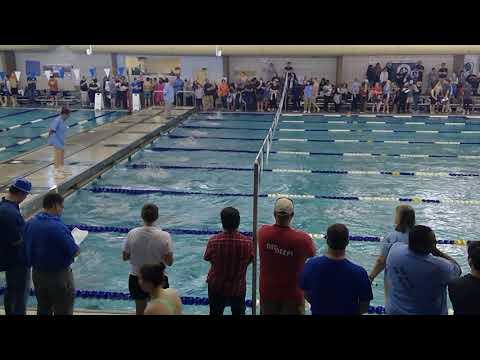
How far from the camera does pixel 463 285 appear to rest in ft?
10.9

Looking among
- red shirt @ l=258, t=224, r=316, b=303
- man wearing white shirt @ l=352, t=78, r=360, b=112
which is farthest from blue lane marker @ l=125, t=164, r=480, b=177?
man wearing white shirt @ l=352, t=78, r=360, b=112

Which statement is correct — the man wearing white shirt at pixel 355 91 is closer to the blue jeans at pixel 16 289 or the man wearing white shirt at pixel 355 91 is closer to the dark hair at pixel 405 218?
the dark hair at pixel 405 218

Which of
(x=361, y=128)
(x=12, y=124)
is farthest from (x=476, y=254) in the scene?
(x=12, y=124)

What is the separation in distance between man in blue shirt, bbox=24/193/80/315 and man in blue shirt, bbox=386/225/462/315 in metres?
2.48

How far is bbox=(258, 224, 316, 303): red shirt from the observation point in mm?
3795

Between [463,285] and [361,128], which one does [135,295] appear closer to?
[463,285]

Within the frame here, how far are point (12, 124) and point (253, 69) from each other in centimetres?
1061

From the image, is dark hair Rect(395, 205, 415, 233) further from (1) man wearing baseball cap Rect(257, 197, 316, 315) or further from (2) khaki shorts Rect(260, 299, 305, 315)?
(2) khaki shorts Rect(260, 299, 305, 315)

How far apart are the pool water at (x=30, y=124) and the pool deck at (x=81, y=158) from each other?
4.27ft

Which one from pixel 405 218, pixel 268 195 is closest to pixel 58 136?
pixel 268 195

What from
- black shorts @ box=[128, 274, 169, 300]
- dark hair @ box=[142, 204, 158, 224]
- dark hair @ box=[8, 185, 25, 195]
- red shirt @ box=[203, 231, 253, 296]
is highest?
dark hair @ box=[8, 185, 25, 195]

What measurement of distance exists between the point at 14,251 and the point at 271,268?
216 centimetres

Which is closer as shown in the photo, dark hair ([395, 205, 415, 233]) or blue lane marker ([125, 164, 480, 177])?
dark hair ([395, 205, 415, 233])
